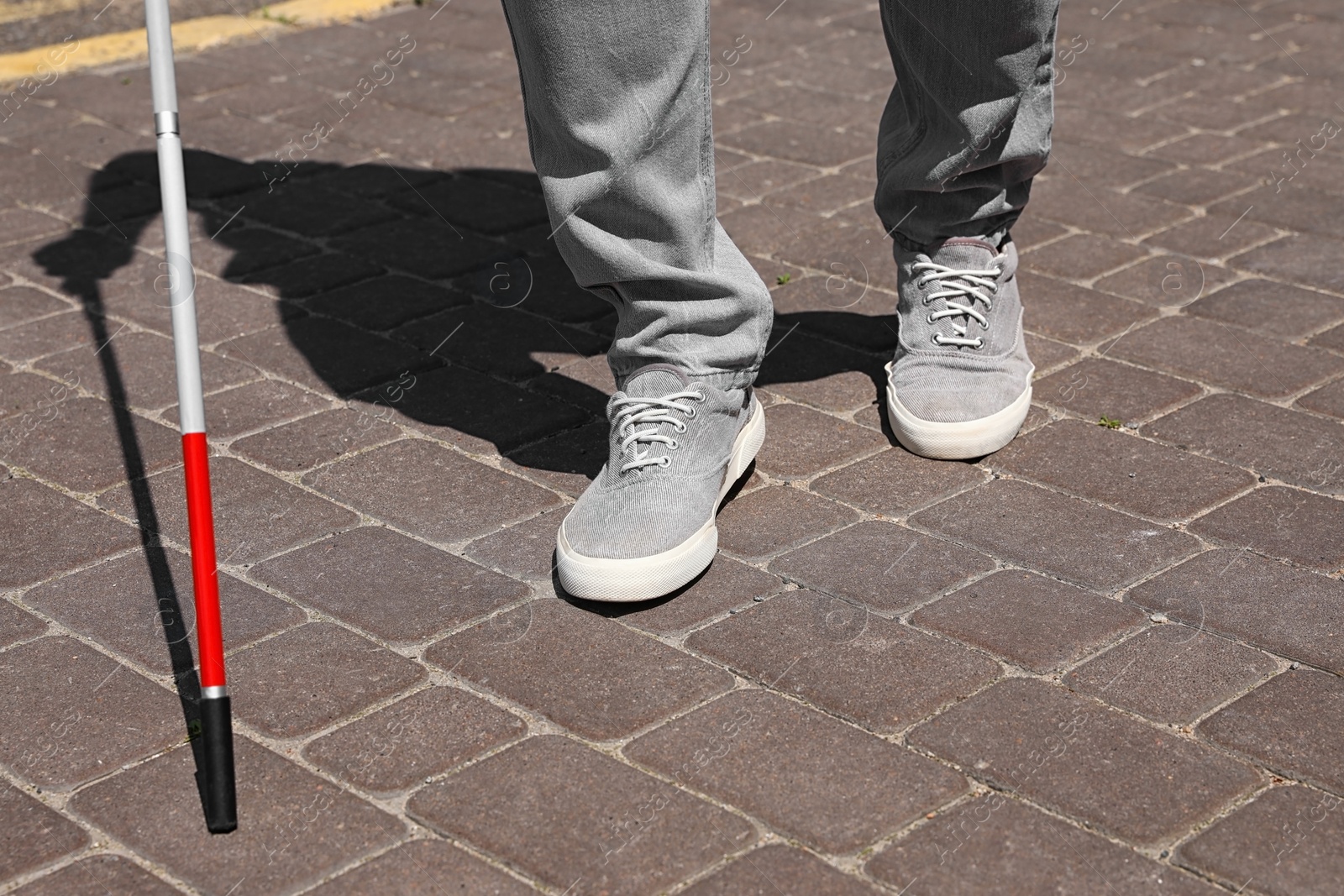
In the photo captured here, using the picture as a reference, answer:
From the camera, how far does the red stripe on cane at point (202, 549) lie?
6.14 ft

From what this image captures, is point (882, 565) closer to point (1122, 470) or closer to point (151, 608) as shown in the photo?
point (1122, 470)

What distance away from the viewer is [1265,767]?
195cm

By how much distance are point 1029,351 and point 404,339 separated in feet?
4.38

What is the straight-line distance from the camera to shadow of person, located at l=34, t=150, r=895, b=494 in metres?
3.00

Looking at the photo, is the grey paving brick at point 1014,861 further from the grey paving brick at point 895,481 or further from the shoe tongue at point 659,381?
the shoe tongue at point 659,381

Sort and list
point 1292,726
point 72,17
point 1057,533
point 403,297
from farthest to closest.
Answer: point 72,17
point 403,297
point 1057,533
point 1292,726

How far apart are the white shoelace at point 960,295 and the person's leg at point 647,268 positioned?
415 mm

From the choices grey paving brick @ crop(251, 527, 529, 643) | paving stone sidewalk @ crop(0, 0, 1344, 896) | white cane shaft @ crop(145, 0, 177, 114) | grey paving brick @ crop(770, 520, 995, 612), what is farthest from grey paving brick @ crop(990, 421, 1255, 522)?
white cane shaft @ crop(145, 0, 177, 114)

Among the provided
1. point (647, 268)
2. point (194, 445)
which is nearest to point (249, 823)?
point (194, 445)

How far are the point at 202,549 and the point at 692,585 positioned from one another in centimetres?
81

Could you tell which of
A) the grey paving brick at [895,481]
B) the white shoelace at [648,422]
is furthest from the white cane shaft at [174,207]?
the grey paving brick at [895,481]

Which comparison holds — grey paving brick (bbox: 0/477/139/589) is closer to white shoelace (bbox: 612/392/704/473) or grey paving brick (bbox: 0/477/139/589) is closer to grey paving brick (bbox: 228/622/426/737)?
grey paving brick (bbox: 228/622/426/737)

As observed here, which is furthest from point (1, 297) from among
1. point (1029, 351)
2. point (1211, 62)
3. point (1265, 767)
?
point (1211, 62)

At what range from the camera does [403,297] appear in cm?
347
